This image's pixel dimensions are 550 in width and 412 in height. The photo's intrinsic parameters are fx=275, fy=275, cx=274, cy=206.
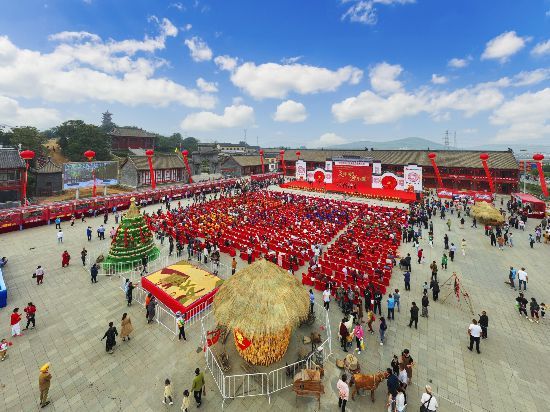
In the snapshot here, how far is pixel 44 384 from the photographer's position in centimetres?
798

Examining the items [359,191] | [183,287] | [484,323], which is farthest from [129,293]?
[359,191]

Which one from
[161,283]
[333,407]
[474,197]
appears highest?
[474,197]

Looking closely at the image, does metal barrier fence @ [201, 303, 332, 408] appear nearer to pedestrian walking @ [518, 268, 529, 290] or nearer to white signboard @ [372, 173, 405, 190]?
pedestrian walking @ [518, 268, 529, 290]

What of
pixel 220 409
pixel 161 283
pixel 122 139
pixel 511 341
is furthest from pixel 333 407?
pixel 122 139

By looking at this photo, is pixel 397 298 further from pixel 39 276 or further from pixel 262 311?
pixel 39 276

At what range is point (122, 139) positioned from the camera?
6725 centimetres

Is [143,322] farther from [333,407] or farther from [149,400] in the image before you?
[333,407]

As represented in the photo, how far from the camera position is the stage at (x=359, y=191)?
126 ft

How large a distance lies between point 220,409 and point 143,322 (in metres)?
5.90

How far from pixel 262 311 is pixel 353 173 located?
38.8m

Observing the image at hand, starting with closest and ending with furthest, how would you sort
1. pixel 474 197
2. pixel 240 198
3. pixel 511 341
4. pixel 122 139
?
pixel 511 341 < pixel 474 197 < pixel 240 198 < pixel 122 139

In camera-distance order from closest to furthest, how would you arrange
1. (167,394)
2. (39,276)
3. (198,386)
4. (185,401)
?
(185,401)
(167,394)
(198,386)
(39,276)

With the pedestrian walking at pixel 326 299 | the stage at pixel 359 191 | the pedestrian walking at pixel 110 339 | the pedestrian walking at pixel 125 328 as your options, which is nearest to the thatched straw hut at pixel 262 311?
the pedestrian walking at pixel 326 299

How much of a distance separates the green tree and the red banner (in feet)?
150
